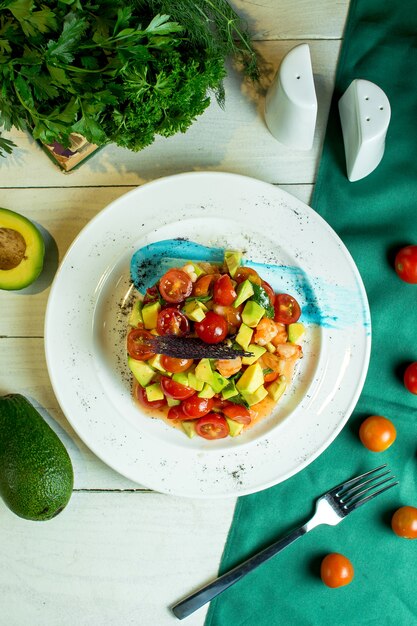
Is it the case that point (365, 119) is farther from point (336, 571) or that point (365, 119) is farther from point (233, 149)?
point (336, 571)

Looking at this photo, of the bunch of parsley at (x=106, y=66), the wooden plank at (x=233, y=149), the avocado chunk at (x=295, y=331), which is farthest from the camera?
the wooden plank at (x=233, y=149)

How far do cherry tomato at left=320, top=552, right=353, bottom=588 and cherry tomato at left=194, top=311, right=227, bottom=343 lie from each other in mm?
806

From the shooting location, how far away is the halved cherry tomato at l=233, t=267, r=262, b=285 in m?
1.85

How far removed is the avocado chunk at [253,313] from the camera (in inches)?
71.0

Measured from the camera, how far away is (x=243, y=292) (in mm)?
1792

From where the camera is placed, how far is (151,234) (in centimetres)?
194

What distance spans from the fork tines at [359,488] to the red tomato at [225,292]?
0.71 metres

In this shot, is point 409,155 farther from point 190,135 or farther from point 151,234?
point 151,234

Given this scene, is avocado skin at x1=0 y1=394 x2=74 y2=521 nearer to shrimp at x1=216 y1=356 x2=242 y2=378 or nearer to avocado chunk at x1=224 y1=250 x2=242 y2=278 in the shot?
shrimp at x1=216 y1=356 x2=242 y2=378

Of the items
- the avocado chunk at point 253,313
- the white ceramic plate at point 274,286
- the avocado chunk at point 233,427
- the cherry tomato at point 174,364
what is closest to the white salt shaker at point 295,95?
the white ceramic plate at point 274,286

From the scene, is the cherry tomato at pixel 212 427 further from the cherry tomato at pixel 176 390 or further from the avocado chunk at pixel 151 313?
A: the avocado chunk at pixel 151 313

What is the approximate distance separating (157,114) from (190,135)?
32cm

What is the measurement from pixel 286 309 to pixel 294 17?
924mm

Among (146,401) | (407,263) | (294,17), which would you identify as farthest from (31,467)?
(294,17)
